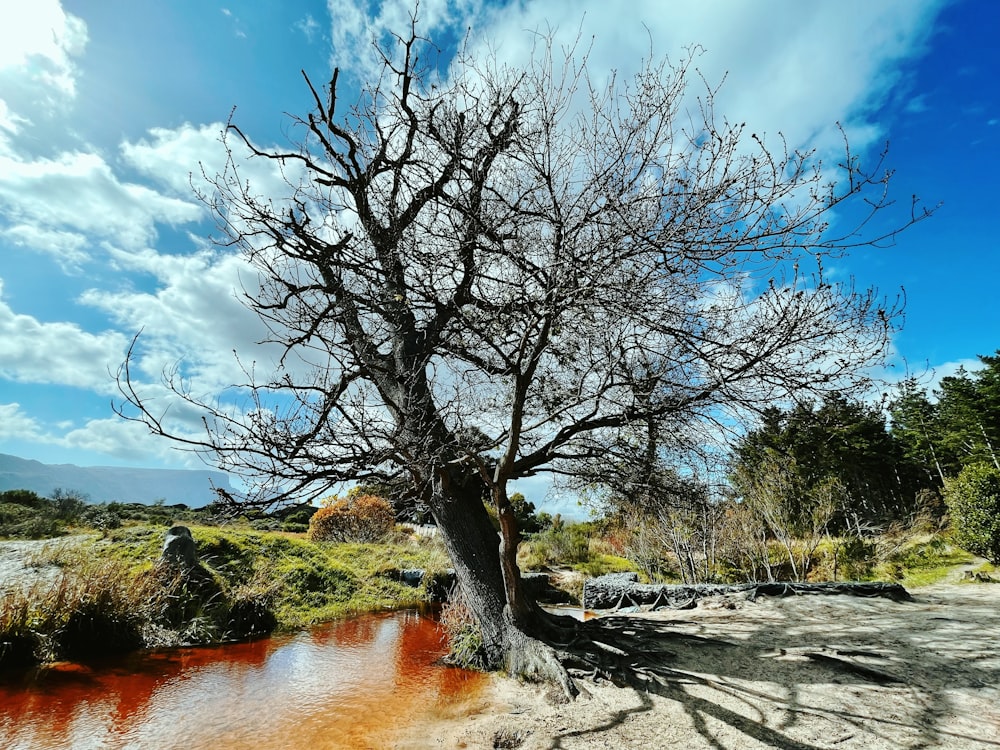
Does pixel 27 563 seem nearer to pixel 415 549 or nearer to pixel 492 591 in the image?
pixel 492 591

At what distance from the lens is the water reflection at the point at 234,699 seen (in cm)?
412

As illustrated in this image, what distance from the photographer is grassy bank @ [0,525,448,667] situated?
5836mm

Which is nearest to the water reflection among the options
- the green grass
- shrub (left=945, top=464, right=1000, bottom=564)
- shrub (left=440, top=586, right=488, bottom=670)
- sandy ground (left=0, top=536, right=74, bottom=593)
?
shrub (left=440, top=586, right=488, bottom=670)

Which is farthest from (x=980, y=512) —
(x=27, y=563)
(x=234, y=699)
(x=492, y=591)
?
(x=27, y=563)

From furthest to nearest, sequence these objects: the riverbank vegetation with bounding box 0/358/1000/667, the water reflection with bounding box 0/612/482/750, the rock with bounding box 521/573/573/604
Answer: the rock with bounding box 521/573/573/604
the riverbank vegetation with bounding box 0/358/1000/667
the water reflection with bounding box 0/612/482/750

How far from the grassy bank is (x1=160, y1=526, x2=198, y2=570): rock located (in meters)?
0.19

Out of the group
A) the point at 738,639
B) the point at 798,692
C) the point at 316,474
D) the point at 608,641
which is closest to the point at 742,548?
the point at 738,639

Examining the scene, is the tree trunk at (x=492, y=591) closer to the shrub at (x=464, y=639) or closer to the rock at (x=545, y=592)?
the shrub at (x=464, y=639)

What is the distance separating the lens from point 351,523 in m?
17.6

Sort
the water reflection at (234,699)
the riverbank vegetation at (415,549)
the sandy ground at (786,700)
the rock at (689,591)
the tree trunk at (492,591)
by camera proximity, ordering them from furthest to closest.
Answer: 1. the rock at (689,591)
2. the riverbank vegetation at (415,549)
3. the tree trunk at (492,591)
4. the water reflection at (234,699)
5. the sandy ground at (786,700)

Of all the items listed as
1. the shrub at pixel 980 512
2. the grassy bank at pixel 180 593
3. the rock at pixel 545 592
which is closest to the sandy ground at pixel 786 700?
the grassy bank at pixel 180 593

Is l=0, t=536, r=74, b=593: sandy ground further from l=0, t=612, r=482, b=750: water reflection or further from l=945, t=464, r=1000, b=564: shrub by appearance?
l=945, t=464, r=1000, b=564: shrub

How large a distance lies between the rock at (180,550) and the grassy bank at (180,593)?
0.19 meters

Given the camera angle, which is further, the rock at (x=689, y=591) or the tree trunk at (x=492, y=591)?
the rock at (x=689, y=591)
